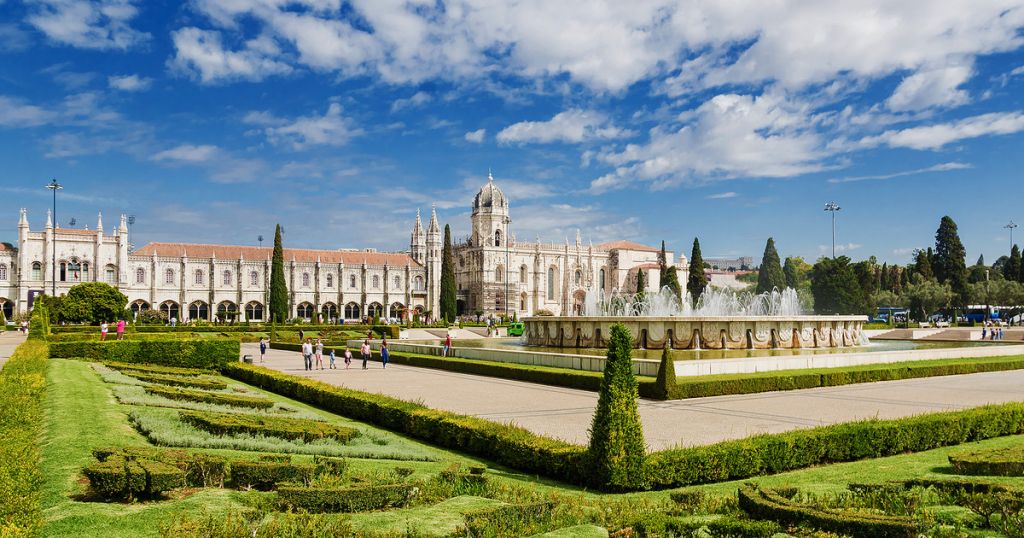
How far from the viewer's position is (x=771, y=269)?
7606 centimetres

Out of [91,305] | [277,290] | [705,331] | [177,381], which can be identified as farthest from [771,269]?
[177,381]

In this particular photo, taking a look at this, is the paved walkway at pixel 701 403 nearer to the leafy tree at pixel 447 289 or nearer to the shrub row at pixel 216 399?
the shrub row at pixel 216 399

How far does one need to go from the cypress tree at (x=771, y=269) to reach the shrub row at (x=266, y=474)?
73996mm

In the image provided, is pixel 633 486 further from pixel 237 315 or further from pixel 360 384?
pixel 237 315

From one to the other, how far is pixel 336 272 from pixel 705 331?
4942 centimetres

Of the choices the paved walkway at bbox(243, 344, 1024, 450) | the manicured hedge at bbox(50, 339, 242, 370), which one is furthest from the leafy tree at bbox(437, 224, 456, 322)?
the paved walkway at bbox(243, 344, 1024, 450)

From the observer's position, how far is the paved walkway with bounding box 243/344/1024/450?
1149 cm

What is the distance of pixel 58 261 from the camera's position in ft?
187

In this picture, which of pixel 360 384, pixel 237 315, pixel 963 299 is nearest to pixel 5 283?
pixel 237 315

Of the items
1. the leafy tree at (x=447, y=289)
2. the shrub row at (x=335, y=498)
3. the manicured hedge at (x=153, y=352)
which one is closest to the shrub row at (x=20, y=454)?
the shrub row at (x=335, y=498)

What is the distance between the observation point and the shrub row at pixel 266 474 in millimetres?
6434

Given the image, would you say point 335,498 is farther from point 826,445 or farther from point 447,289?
point 447,289

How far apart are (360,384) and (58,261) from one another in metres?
49.9

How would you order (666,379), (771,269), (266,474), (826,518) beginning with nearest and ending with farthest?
(826,518), (266,474), (666,379), (771,269)
